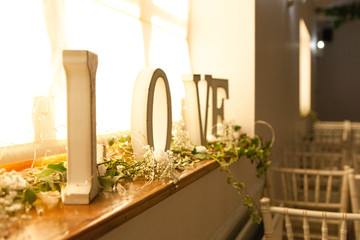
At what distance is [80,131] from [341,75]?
28.2 ft

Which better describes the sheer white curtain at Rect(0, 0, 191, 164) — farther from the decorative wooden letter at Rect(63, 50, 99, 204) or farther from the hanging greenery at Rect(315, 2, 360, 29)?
the hanging greenery at Rect(315, 2, 360, 29)

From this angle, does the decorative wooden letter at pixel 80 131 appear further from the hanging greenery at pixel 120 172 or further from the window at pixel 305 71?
the window at pixel 305 71

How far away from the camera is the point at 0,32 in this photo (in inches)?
40.6

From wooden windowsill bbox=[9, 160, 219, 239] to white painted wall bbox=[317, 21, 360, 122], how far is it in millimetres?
Answer: 8289

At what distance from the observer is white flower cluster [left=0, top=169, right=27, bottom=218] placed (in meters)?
0.72

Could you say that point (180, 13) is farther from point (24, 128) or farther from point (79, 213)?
point (79, 213)

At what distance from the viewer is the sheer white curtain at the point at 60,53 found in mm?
1062

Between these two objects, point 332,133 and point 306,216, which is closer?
point 306,216

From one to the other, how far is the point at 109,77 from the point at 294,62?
2.85m

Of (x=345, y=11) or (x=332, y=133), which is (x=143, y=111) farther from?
(x=345, y=11)

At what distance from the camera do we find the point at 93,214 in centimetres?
81

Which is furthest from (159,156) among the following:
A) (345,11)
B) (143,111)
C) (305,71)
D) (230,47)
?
(345,11)

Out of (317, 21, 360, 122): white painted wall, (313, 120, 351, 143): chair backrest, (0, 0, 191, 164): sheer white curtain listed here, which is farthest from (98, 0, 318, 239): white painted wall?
(317, 21, 360, 122): white painted wall

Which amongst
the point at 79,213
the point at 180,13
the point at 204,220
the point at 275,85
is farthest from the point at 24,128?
the point at 275,85
